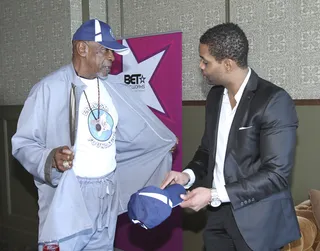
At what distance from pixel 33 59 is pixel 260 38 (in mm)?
2221

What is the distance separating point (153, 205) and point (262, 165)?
1.52ft

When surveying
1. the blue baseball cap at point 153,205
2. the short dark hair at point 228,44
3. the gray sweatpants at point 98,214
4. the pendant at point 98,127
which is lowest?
the gray sweatpants at point 98,214

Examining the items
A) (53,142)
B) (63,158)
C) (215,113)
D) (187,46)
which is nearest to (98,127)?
(53,142)

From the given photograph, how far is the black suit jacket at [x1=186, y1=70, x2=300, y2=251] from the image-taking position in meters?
1.73

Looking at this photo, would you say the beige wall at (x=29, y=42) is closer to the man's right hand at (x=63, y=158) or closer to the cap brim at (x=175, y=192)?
the man's right hand at (x=63, y=158)

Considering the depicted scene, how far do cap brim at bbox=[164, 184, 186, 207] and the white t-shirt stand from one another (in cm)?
53

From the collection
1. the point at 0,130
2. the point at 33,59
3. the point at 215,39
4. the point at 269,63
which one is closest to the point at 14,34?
the point at 33,59

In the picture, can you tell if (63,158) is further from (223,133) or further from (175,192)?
(223,133)

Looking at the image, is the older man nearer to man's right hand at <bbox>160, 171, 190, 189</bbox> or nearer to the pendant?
the pendant

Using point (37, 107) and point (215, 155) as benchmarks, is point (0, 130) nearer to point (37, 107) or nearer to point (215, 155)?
point (37, 107)

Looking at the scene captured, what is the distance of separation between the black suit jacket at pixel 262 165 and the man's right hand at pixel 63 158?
2.24 feet

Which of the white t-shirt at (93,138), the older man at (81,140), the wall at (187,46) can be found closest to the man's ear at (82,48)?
the older man at (81,140)

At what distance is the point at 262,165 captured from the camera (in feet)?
5.79

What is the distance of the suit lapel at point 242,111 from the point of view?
1.82m
